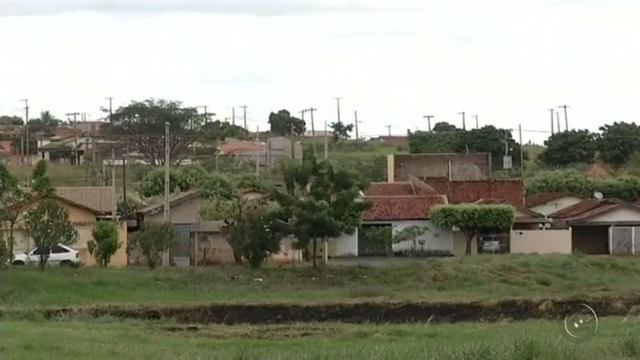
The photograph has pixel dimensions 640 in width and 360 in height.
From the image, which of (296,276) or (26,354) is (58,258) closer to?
(296,276)

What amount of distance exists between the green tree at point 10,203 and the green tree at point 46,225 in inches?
36.7

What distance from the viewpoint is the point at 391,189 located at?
66.3 meters

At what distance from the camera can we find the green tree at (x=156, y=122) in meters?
94.7

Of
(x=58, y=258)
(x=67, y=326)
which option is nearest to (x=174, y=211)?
(x=58, y=258)

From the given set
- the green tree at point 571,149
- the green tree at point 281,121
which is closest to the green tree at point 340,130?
the green tree at point 281,121

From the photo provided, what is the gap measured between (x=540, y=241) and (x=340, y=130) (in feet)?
236

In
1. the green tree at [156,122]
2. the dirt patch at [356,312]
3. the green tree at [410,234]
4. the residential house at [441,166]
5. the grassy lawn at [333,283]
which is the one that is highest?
the green tree at [156,122]

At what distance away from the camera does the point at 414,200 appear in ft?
195

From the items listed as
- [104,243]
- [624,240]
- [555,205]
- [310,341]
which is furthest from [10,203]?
[555,205]

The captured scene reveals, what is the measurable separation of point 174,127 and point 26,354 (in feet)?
261

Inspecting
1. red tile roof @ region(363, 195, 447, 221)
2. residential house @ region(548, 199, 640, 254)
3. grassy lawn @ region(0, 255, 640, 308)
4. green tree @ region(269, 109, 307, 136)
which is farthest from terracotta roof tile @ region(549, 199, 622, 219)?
green tree @ region(269, 109, 307, 136)

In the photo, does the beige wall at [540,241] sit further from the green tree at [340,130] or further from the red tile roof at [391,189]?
the green tree at [340,130]

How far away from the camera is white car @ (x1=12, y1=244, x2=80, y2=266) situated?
142 ft

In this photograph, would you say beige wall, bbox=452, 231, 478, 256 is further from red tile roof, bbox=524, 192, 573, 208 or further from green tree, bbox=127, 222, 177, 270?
green tree, bbox=127, 222, 177, 270
